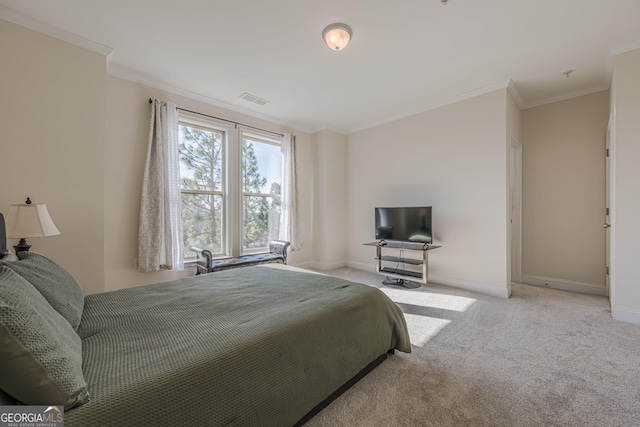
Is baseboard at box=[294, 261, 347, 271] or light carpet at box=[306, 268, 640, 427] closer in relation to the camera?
light carpet at box=[306, 268, 640, 427]

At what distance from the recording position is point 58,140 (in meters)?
2.53

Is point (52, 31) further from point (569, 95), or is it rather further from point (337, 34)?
point (569, 95)

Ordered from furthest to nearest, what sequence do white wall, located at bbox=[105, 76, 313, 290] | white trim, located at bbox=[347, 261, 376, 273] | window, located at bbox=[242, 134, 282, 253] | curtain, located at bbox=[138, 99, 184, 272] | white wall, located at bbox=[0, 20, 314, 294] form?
1. white trim, located at bbox=[347, 261, 376, 273]
2. window, located at bbox=[242, 134, 282, 253]
3. curtain, located at bbox=[138, 99, 184, 272]
4. white wall, located at bbox=[105, 76, 313, 290]
5. white wall, located at bbox=[0, 20, 314, 294]

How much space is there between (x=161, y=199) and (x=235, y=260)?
1.26 m

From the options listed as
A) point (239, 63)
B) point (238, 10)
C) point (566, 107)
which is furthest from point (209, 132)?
point (566, 107)

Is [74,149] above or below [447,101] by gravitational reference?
below

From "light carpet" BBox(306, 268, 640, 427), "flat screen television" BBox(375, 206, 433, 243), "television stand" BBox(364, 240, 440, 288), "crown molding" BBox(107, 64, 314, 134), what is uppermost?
"crown molding" BBox(107, 64, 314, 134)

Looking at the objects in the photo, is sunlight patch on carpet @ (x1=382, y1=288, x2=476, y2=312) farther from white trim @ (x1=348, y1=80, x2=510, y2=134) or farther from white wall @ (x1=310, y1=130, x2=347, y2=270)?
white trim @ (x1=348, y1=80, x2=510, y2=134)

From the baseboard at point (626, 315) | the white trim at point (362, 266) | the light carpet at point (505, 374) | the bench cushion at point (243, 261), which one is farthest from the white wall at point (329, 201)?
the baseboard at point (626, 315)

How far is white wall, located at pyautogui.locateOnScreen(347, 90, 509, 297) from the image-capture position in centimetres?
354

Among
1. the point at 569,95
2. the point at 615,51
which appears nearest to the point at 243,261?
the point at 615,51

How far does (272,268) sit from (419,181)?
291 cm

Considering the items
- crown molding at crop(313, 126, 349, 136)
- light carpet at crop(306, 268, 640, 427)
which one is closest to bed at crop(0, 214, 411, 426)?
light carpet at crop(306, 268, 640, 427)

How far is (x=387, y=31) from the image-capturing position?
2484 mm
